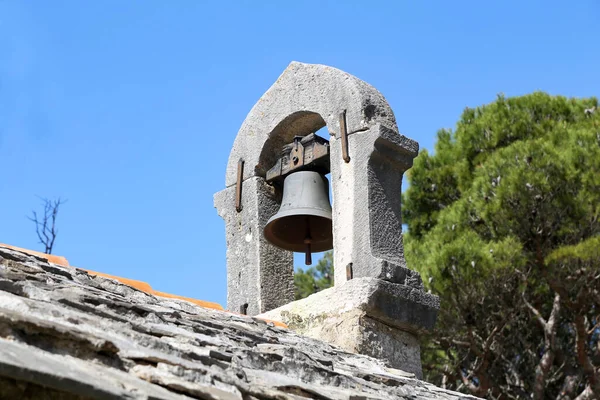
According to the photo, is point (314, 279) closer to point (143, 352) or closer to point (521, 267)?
point (521, 267)

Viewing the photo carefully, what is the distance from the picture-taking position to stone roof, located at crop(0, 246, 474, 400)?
6.42 ft

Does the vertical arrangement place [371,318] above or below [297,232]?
below

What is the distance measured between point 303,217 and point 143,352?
296cm

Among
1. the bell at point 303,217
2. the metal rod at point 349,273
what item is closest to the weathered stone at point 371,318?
the metal rod at point 349,273

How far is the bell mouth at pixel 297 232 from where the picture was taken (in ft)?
17.4

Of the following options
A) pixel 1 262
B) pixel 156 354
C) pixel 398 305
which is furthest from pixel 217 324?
pixel 398 305

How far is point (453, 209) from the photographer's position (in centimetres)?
1173

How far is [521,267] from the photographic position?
11.0m

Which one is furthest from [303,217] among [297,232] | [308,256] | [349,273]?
[349,273]

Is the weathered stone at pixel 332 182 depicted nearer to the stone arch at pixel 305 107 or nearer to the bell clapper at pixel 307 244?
the stone arch at pixel 305 107

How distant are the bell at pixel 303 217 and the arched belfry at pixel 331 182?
0.12 meters

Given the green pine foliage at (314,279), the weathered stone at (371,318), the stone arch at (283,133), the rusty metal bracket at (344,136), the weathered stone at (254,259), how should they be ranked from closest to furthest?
the weathered stone at (371,318), the rusty metal bracket at (344,136), the weathered stone at (254,259), the stone arch at (283,133), the green pine foliage at (314,279)

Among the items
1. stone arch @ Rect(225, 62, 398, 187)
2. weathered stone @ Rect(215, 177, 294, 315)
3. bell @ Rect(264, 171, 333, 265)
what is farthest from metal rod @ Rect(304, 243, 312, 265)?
stone arch @ Rect(225, 62, 398, 187)

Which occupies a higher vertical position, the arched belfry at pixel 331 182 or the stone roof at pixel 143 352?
the arched belfry at pixel 331 182
